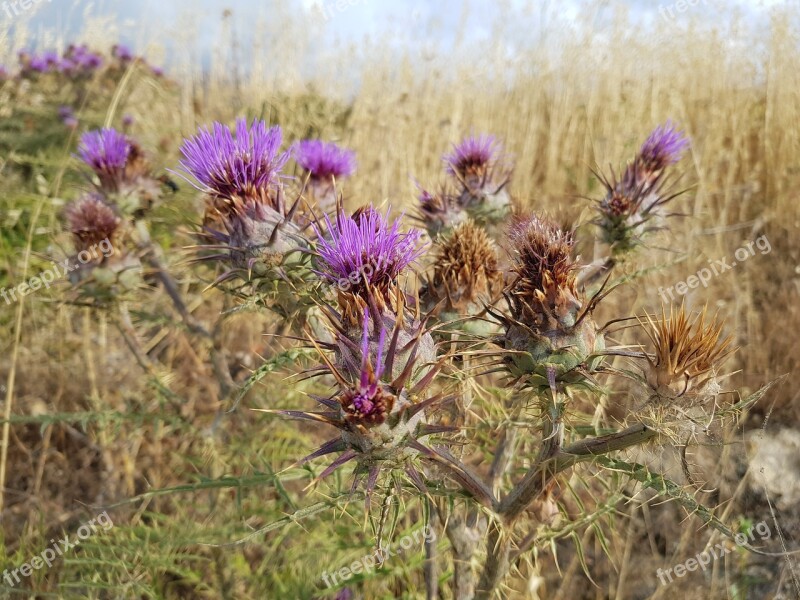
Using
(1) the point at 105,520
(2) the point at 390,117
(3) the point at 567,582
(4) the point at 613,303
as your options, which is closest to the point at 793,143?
(4) the point at 613,303

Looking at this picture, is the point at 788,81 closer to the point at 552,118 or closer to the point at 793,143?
the point at 793,143

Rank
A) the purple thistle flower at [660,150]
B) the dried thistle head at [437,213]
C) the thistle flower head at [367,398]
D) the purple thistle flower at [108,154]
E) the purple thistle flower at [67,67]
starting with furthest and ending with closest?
1. the purple thistle flower at [67,67]
2. the purple thistle flower at [108,154]
3. the purple thistle flower at [660,150]
4. the dried thistle head at [437,213]
5. the thistle flower head at [367,398]

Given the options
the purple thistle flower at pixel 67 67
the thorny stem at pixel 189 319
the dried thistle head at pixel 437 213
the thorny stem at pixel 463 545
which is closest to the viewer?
the thorny stem at pixel 463 545

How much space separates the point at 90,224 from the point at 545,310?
226 centimetres

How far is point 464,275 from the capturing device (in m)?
1.86

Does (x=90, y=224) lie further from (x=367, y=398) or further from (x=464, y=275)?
(x=367, y=398)

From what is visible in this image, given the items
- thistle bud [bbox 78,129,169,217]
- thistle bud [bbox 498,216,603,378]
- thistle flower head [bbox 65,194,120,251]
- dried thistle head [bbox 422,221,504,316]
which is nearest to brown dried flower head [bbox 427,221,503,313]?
dried thistle head [bbox 422,221,504,316]

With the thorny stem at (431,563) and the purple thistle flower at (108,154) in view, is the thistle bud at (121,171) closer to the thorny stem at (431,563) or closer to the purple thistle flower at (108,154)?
the purple thistle flower at (108,154)

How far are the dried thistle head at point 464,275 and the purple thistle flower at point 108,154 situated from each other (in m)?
1.96

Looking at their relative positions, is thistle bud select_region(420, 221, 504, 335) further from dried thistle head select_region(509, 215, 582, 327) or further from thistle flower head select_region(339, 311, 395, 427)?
thistle flower head select_region(339, 311, 395, 427)

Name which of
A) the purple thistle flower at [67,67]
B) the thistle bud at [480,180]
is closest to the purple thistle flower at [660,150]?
the thistle bud at [480,180]

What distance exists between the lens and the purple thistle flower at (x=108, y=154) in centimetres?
293

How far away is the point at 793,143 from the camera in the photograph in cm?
579

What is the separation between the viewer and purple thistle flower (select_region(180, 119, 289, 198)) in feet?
6.19
